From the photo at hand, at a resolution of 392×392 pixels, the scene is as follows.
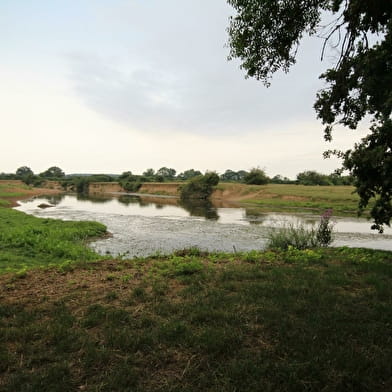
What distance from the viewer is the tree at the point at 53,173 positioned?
15870 cm

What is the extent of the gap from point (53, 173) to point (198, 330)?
17940 centimetres

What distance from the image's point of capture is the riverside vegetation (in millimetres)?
2781

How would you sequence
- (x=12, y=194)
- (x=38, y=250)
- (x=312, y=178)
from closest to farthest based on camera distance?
(x=38, y=250) → (x=12, y=194) → (x=312, y=178)

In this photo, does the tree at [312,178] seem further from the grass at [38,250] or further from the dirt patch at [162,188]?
the grass at [38,250]

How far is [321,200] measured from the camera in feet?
142

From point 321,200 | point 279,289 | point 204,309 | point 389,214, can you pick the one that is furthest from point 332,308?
point 321,200

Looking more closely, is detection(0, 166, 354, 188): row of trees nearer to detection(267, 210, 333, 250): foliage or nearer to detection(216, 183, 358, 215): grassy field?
detection(216, 183, 358, 215): grassy field

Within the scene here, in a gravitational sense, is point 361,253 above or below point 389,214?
below

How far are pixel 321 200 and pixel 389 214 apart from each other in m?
38.2

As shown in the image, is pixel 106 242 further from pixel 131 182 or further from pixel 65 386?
pixel 131 182

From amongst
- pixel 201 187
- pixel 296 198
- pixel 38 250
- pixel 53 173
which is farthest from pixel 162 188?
pixel 53 173

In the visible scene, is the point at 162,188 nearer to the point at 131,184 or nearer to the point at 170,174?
the point at 131,184

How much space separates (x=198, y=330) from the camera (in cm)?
369

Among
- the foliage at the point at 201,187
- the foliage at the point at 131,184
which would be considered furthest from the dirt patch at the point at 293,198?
the foliage at the point at 131,184
